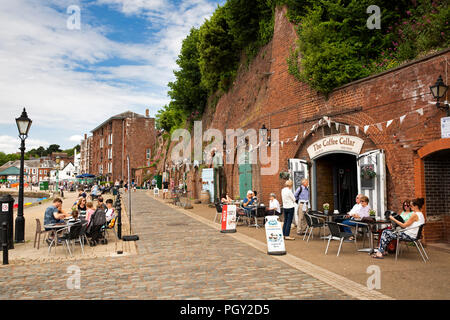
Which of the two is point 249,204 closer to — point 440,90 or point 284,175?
point 284,175

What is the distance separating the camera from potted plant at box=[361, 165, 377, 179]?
9.73 m

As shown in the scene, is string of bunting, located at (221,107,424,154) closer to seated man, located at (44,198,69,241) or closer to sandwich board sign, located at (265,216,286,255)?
sandwich board sign, located at (265,216,286,255)

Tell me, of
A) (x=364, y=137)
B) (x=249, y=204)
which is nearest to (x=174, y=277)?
(x=364, y=137)

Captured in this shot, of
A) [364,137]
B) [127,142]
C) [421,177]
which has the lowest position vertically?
[421,177]

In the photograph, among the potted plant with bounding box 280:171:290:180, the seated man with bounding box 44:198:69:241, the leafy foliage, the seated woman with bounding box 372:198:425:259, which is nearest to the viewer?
the seated woman with bounding box 372:198:425:259

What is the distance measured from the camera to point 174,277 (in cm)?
622

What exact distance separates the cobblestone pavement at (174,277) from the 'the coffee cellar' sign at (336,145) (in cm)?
458

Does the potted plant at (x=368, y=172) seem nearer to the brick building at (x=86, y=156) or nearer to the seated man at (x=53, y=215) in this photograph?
the seated man at (x=53, y=215)

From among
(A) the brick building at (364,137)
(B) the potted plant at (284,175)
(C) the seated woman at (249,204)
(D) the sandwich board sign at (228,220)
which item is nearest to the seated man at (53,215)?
(D) the sandwich board sign at (228,220)

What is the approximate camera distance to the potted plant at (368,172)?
31.9 feet

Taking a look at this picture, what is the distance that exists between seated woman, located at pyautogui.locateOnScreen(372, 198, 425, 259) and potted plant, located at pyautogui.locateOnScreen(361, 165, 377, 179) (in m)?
1.94

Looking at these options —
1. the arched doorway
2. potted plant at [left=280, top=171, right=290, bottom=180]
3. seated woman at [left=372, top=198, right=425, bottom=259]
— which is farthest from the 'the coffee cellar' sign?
seated woman at [left=372, top=198, right=425, bottom=259]

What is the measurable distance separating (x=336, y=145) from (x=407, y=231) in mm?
4395
